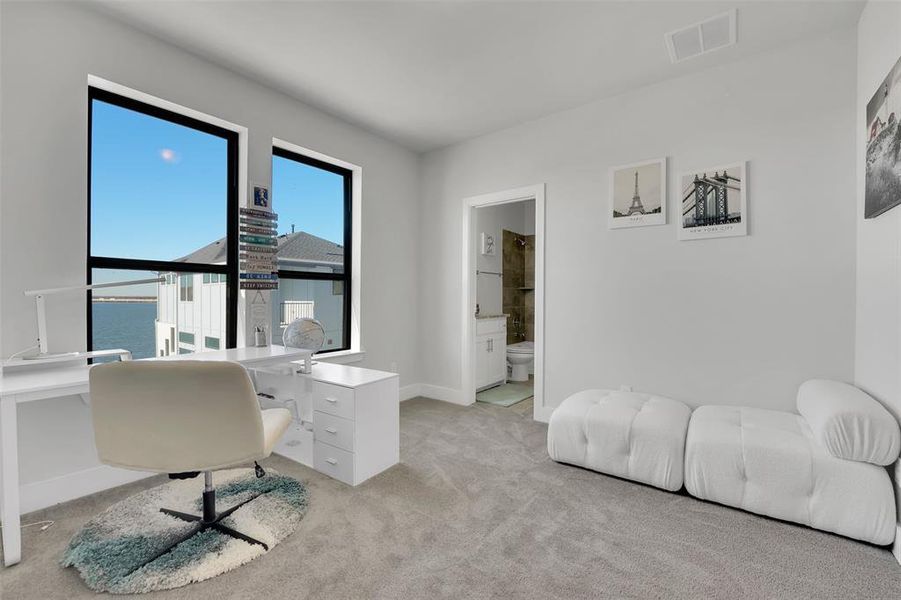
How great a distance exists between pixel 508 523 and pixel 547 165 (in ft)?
9.36

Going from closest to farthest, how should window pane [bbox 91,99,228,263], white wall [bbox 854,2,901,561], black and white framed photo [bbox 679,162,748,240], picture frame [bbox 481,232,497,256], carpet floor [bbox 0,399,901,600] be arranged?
1. carpet floor [bbox 0,399,901,600]
2. white wall [bbox 854,2,901,561]
3. window pane [bbox 91,99,228,263]
4. black and white framed photo [bbox 679,162,748,240]
5. picture frame [bbox 481,232,497,256]

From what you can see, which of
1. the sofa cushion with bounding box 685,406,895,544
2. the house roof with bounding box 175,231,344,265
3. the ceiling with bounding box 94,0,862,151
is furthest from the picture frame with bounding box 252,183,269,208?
the sofa cushion with bounding box 685,406,895,544

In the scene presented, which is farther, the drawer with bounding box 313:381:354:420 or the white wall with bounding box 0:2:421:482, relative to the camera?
the drawer with bounding box 313:381:354:420

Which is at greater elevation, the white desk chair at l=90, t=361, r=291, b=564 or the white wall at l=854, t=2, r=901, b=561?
the white wall at l=854, t=2, r=901, b=561

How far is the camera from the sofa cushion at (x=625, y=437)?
2.20 metres

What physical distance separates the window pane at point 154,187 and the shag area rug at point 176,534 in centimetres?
151

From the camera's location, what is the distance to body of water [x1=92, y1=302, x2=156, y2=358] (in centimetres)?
242

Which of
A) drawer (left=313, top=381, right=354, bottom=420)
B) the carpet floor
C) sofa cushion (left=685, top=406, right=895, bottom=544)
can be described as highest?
drawer (left=313, top=381, right=354, bottom=420)

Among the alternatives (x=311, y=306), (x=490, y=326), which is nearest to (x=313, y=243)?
(x=311, y=306)

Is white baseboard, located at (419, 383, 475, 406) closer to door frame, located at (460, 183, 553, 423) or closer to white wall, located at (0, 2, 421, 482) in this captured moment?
door frame, located at (460, 183, 553, 423)

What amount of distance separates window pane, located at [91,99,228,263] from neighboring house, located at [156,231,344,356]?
138mm

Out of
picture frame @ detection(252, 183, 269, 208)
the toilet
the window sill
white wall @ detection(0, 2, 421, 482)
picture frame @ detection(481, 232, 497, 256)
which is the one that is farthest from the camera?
the toilet

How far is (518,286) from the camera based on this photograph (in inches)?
238

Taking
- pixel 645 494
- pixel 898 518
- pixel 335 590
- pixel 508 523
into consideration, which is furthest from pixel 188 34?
pixel 898 518
